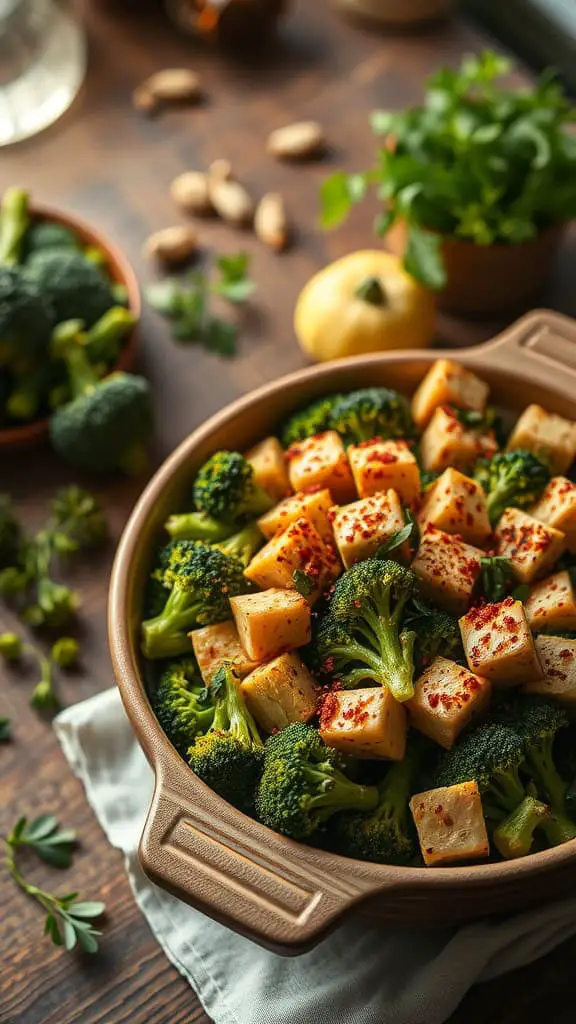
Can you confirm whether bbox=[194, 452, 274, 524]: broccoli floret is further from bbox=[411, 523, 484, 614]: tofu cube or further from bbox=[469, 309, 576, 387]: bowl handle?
bbox=[469, 309, 576, 387]: bowl handle

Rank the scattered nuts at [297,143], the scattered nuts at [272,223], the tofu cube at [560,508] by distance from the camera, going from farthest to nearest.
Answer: the scattered nuts at [297,143] → the scattered nuts at [272,223] → the tofu cube at [560,508]

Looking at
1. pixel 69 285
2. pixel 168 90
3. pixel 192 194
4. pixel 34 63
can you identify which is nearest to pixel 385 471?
pixel 69 285

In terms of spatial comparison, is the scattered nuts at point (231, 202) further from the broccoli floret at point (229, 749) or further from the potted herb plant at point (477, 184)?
the broccoli floret at point (229, 749)

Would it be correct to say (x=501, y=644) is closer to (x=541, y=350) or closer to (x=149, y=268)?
(x=541, y=350)

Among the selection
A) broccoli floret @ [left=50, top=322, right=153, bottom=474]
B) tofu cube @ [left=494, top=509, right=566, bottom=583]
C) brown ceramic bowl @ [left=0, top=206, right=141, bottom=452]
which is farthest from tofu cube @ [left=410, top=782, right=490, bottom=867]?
brown ceramic bowl @ [left=0, top=206, right=141, bottom=452]

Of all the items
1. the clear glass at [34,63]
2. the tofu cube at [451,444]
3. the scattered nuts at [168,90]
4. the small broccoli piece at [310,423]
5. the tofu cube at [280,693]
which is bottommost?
the tofu cube at [280,693]

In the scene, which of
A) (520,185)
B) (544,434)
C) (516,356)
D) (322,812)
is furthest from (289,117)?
(322,812)

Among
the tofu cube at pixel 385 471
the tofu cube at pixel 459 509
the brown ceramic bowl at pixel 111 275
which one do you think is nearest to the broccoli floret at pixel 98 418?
the brown ceramic bowl at pixel 111 275
